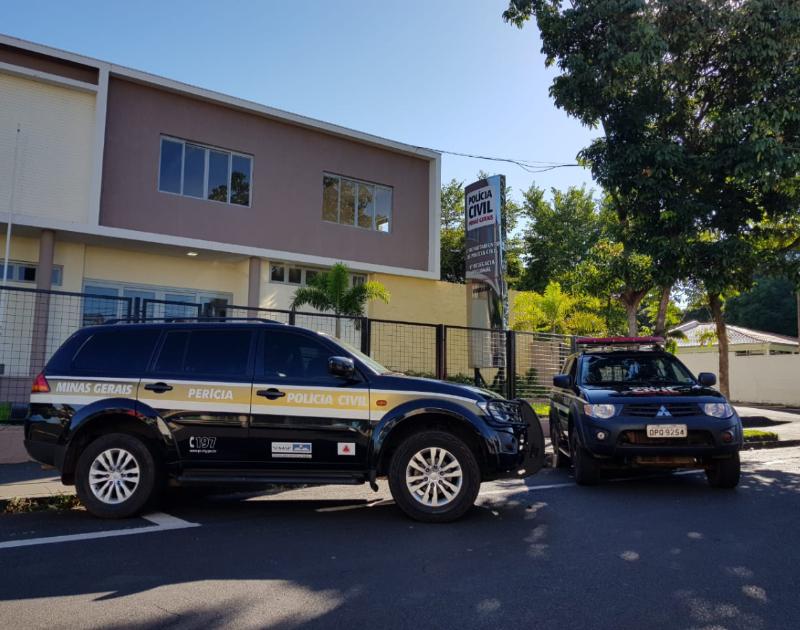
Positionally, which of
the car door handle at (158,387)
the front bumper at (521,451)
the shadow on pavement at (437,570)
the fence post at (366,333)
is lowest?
the shadow on pavement at (437,570)

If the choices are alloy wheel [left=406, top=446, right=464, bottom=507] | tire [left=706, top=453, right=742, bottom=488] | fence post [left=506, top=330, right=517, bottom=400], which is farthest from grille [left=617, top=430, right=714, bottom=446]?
fence post [left=506, top=330, right=517, bottom=400]

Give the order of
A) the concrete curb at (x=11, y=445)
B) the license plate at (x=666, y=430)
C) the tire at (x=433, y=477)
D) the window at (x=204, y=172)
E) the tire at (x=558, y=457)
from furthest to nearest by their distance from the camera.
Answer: the window at (x=204, y=172), the tire at (x=558, y=457), the concrete curb at (x=11, y=445), the license plate at (x=666, y=430), the tire at (x=433, y=477)

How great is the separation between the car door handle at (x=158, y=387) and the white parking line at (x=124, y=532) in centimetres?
120

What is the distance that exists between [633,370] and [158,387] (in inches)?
240

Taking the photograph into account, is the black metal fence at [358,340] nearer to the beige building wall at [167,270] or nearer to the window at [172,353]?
the window at [172,353]

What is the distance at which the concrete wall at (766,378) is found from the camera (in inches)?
1077

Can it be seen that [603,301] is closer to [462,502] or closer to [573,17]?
[573,17]

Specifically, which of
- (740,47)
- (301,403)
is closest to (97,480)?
(301,403)

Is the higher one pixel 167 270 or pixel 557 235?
pixel 557 235

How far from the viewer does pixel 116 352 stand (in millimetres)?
6430

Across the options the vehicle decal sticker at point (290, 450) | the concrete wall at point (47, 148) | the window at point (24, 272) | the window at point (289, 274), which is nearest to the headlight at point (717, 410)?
the vehicle decal sticker at point (290, 450)

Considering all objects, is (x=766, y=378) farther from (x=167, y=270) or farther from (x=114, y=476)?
(x=114, y=476)

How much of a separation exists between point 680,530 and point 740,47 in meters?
11.2

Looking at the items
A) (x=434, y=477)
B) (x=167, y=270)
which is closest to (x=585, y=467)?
(x=434, y=477)
